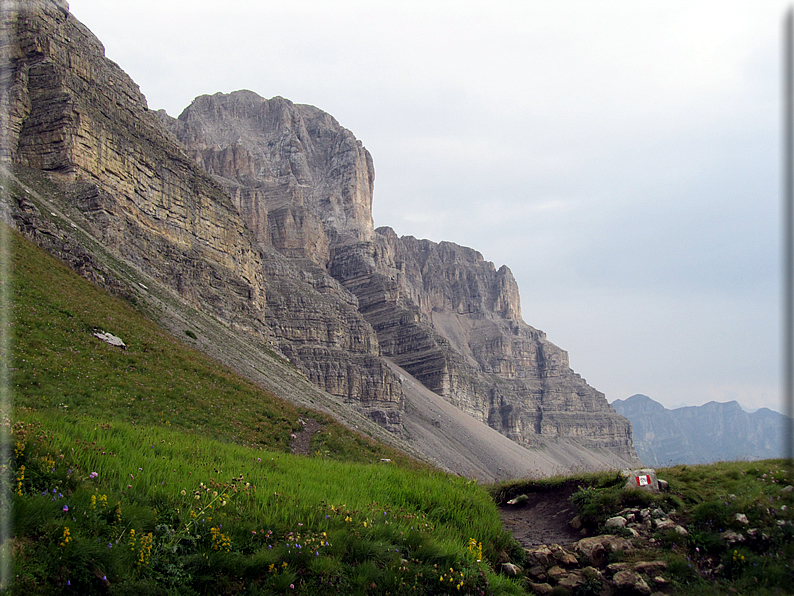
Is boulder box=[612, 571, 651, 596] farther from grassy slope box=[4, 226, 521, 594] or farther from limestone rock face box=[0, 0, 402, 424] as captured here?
limestone rock face box=[0, 0, 402, 424]

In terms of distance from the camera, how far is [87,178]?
53.2m

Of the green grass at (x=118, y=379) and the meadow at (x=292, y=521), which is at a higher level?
the green grass at (x=118, y=379)

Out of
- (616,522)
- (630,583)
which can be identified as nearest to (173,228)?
(616,522)

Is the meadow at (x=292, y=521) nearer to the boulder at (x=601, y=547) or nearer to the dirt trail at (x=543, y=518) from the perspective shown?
the boulder at (x=601, y=547)

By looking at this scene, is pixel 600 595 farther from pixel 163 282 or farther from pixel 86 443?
pixel 163 282

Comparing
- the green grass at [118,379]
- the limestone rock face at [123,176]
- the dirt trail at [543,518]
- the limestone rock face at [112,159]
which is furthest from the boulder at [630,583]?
the limestone rock face at [112,159]

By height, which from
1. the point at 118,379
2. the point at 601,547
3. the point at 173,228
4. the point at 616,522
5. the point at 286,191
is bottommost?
the point at 601,547

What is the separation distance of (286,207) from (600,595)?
152657 mm

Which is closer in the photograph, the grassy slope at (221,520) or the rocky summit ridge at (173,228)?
the grassy slope at (221,520)

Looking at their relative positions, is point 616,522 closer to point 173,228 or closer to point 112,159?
point 112,159

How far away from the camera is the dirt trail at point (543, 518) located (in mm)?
10242

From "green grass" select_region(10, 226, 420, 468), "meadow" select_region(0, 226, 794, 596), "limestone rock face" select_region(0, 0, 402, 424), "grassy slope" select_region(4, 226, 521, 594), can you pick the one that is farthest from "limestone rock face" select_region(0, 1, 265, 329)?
"meadow" select_region(0, 226, 794, 596)

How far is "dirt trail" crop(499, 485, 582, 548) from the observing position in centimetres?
1024

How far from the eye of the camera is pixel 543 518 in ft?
38.5
